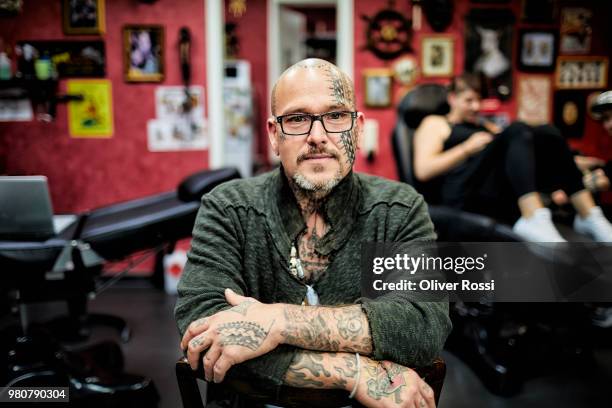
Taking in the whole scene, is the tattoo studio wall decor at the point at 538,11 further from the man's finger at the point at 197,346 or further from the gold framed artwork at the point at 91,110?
the man's finger at the point at 197,346

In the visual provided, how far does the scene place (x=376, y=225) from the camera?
45.6 inches

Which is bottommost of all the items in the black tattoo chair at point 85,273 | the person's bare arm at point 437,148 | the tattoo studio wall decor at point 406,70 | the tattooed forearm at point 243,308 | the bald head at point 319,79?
the black tattoo chair at point 85,273

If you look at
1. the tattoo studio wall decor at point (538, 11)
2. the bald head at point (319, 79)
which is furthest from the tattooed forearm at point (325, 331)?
the tattoo studio wall decor at point (538, 11)

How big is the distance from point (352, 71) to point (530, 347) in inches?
86.9

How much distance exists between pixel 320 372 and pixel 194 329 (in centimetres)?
26

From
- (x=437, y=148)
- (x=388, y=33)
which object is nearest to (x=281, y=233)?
(x=437, y=148)

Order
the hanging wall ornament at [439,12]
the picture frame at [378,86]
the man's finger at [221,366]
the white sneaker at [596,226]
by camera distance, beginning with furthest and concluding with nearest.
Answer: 1. the picture frame at [378,86]
2. the hanging wall ornament at [439,12]
3. the white sneaker at [596,226]
4. the man's finger at [221,366]

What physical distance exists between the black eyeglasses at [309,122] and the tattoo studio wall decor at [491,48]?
2.63 metres

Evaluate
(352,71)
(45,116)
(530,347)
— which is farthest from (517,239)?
(45,116)

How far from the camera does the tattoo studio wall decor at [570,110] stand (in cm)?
219

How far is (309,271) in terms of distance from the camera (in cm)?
117

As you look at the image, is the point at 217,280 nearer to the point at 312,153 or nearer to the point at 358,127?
the point at 312,153

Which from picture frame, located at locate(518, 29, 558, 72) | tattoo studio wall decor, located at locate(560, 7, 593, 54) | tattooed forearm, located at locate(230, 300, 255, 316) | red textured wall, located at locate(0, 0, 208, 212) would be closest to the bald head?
tattooed forearm, located at locate(230, 300, 255, 316)

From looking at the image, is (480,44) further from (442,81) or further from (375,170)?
(375,170)
